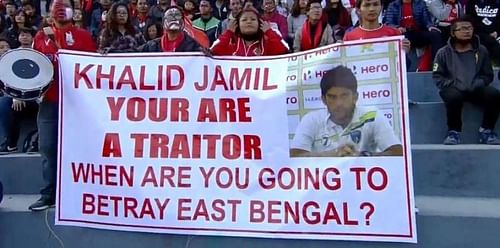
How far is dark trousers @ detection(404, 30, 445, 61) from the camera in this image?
29.7 ft

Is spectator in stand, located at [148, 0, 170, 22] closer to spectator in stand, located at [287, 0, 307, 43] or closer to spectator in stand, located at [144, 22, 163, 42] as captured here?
spectator in stand, located at [144, 22, 163, 42]

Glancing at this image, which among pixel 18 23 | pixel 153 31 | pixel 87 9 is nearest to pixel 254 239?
pixel 153 31

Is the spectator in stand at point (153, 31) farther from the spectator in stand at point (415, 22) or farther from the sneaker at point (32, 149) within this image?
the spectator in stand at point (415, 22)

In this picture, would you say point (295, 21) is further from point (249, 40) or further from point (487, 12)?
point (249, 40)

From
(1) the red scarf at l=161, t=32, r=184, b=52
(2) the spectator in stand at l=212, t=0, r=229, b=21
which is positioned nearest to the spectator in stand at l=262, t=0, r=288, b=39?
(2) the spectator in stand at l=212, t=0, r=229, b=21

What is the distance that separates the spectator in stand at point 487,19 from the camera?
Answer: 336 inches

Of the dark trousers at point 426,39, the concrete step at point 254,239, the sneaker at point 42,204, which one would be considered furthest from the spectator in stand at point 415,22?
the sneaker at point 42,204

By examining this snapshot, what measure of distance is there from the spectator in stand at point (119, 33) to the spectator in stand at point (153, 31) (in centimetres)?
63

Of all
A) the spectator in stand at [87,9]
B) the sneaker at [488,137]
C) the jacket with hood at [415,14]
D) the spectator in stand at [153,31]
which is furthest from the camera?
the spectator in stand at [87,9]

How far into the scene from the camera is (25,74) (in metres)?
5.78

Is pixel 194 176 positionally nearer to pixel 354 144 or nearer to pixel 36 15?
pixel 354 144

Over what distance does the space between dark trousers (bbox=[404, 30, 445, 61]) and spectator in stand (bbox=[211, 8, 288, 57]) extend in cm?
314

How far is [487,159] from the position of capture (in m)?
5.79

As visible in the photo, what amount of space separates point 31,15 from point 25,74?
6.46 metres
